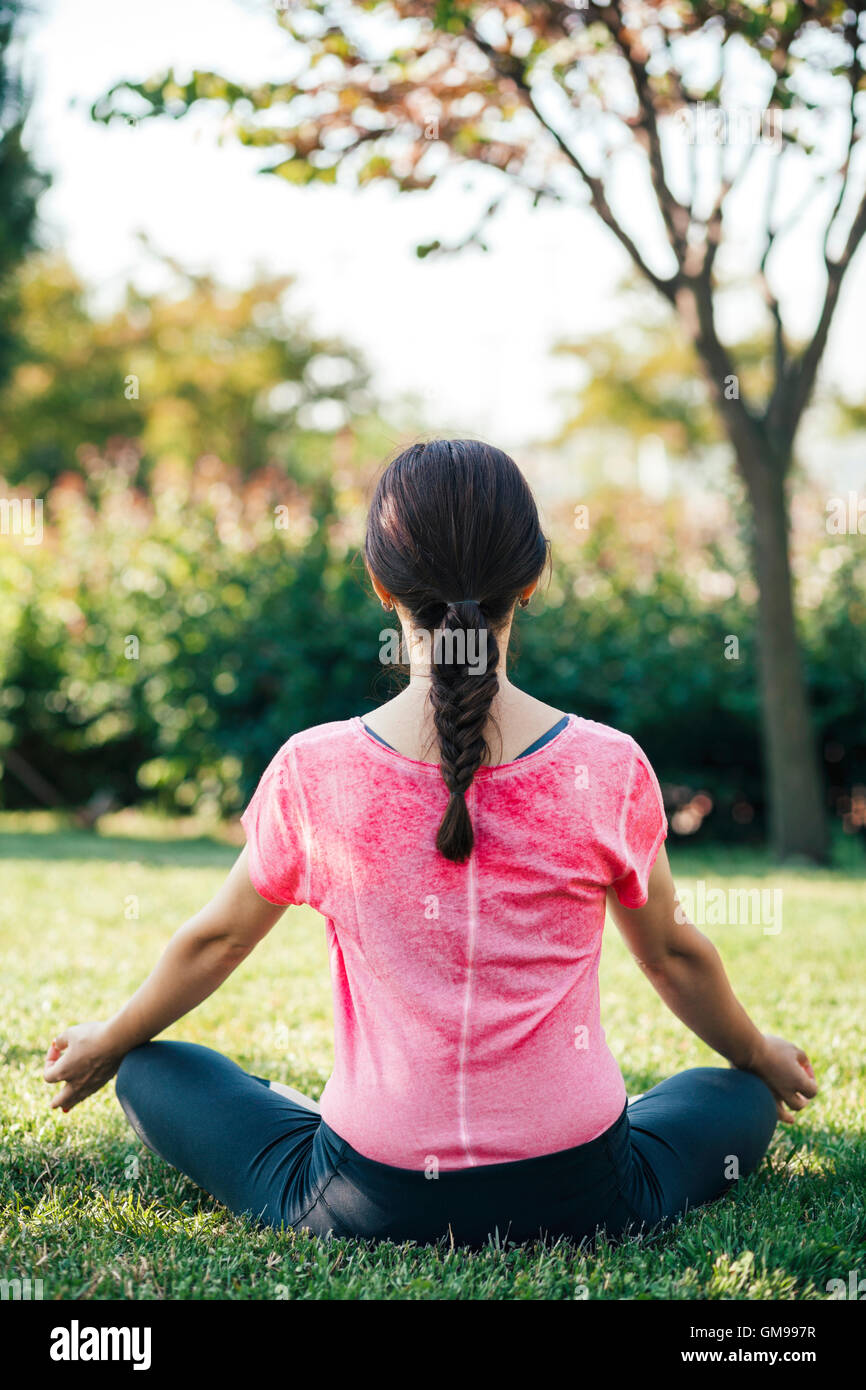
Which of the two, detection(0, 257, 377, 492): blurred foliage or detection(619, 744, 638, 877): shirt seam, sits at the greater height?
detection(0, 257, 377, 492): blurred foliage

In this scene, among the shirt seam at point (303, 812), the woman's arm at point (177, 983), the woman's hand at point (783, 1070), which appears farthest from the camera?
the woman's hand at point (783, 1070)

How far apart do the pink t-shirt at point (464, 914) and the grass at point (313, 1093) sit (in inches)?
9.5

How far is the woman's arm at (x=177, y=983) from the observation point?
2.01m

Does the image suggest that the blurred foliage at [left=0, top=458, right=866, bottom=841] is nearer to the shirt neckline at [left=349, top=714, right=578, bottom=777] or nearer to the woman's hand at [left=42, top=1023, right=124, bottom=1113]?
the woman's hand at [left=42, top=1023, right=124, bottom=1113]

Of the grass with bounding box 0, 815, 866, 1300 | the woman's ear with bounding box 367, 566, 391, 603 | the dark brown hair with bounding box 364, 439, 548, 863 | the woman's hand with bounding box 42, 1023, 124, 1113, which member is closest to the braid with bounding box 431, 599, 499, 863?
the dark brown hair with bounding box 364, 439, 548, 863

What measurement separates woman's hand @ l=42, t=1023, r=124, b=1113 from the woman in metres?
0.37

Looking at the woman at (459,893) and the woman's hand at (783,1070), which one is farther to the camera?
the woman's hand at (783,1070)

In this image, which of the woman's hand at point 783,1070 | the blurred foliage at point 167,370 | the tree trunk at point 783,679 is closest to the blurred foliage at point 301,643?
the tree trunk at point 783,679

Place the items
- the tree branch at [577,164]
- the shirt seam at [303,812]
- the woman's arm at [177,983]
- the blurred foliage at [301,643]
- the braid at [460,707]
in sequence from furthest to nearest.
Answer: the blurred foliage at [301,643]
the tree branch at [577,164]
the woman's arm at [177,983]
the shirt seam at [303,812]
the braid at [460,707]

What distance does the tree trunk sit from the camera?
24.1 ft

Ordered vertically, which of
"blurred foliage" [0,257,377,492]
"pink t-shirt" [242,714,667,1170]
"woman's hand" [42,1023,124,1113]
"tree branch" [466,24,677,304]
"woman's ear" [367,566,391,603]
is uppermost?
"blurred foliage" [0,257,377,492]

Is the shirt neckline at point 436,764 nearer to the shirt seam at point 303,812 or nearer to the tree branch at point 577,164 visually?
the shirt seam at point 303,812

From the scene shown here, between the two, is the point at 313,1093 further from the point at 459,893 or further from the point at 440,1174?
the point at 459,893
